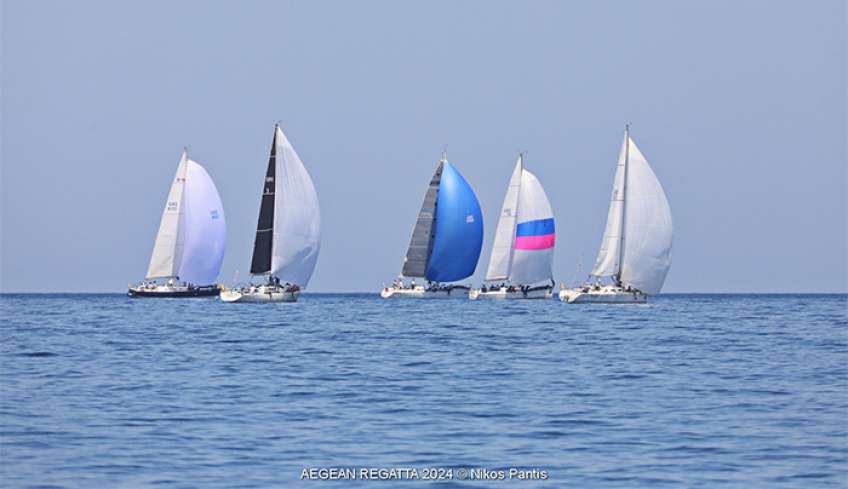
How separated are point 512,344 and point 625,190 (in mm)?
39401

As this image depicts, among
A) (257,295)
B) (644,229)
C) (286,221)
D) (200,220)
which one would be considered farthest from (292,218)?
(644,229)

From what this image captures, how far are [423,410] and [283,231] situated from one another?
199ft

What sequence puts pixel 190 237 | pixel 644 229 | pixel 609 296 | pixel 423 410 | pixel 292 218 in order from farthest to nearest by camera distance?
1. pixel 190 237
2. pixel 292 218
3. pixel 609 296
4. pixel 644 229
5. pixel 423 410

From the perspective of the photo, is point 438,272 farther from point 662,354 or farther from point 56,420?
point 56,420

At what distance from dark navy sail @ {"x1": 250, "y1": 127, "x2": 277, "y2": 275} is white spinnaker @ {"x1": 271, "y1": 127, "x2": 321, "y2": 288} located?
0.56m

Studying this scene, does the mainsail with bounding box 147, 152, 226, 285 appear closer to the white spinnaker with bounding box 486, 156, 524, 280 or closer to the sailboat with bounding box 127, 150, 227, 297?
the sailboat with bounding box 127, 150, 227, 297

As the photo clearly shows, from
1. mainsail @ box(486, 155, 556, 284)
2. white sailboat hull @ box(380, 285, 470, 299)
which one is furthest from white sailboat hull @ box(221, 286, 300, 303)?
mainsail @ box(486, 155, 556, 284)

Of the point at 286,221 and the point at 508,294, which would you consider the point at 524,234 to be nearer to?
the point at 508,294

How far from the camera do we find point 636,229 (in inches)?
3164

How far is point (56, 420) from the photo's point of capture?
23203 mm

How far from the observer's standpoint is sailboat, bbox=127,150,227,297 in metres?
94.9

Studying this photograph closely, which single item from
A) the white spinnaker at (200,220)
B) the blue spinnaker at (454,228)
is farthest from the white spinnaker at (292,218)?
the blue spinnaker at (454,228)

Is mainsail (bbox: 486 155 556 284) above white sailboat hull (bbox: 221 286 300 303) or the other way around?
above

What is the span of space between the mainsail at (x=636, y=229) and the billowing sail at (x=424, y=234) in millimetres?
21659
